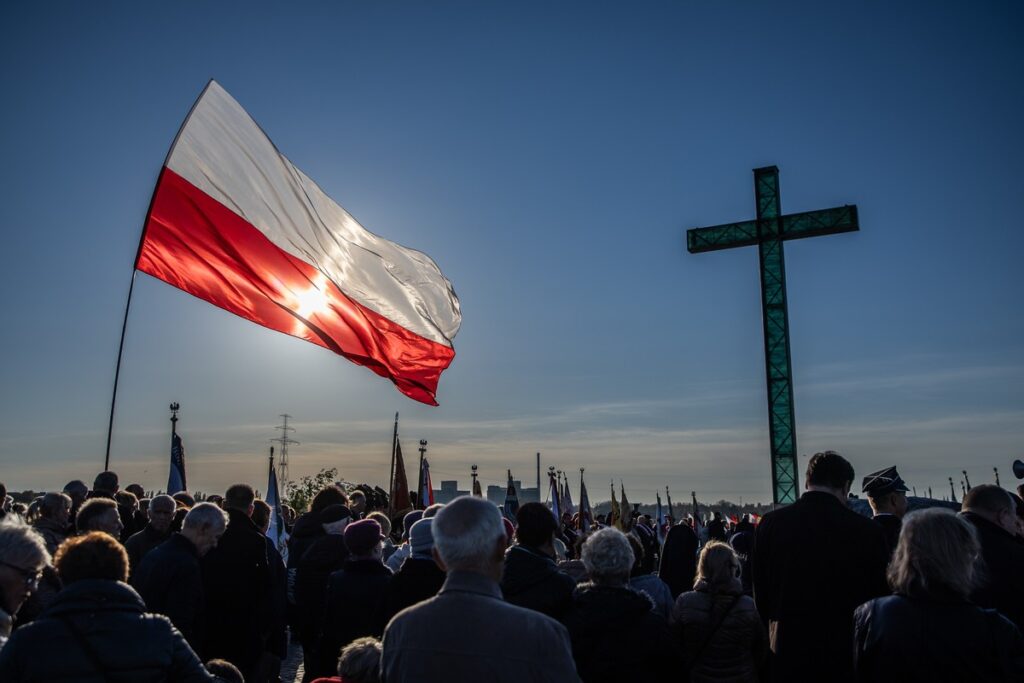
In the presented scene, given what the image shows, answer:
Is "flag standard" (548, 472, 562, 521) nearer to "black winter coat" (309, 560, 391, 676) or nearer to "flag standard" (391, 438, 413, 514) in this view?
"flag standard" (391, 438, 413, 514)

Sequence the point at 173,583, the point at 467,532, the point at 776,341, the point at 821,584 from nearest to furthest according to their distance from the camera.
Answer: the point at 467,532, the point at 821,584, the point at 173,583, the point at 776,341

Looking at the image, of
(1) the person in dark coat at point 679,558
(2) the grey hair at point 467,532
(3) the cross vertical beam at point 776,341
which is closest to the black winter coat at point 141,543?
(2) the grey hair at point 467,532

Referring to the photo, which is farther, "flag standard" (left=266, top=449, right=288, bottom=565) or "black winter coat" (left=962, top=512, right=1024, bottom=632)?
"flag standard" (left=266, top=449, right=288, bottom=565)

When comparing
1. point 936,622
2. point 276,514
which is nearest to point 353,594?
point 936,622

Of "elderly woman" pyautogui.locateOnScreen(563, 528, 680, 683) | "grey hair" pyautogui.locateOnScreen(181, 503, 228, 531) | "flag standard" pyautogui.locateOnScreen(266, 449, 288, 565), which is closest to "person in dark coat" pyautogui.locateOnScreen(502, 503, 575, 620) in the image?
"elderly woman" pyautogui.locateOnScreen(563, 528, 680, 683)

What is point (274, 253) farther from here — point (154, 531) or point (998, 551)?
point (998, 551)

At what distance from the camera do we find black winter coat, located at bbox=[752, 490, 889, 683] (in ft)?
16.5

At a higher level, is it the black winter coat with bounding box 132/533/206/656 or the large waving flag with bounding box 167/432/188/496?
the large waving flag with bounding box 167/432/188/496

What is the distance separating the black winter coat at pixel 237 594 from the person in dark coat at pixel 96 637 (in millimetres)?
3143

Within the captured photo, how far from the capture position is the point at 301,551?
27.5 feet

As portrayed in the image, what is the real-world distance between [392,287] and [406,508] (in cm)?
652

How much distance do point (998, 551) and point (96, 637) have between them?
4.78m

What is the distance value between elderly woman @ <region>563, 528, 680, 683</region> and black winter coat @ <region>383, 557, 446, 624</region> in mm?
996

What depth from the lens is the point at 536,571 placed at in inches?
199
